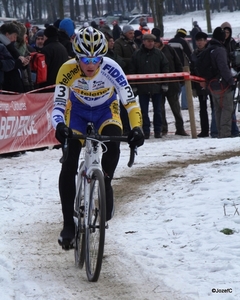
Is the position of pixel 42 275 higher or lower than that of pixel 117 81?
lower

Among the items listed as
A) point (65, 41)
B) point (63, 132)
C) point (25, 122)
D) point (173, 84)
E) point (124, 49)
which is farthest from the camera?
point (124, 49)

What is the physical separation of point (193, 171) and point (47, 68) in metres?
4.47

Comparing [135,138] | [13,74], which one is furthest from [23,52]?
[135,138]

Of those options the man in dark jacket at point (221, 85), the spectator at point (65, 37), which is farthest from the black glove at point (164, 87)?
the spectator at point (65, 37)

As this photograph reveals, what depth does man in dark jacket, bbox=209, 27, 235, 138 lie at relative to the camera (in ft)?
41.8

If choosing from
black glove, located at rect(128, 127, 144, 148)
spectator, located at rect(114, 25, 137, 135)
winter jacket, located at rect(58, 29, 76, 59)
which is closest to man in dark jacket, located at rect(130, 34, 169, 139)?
spectator, located at rect(114, 25, 137, 135)

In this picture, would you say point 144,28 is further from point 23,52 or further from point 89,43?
point 89,43

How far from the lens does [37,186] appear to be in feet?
31.0

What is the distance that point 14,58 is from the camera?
37.4ft

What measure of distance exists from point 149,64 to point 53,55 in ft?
6.89

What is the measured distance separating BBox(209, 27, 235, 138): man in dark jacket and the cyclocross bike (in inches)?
292

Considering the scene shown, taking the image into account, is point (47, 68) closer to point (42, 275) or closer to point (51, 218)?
point (51, 218)

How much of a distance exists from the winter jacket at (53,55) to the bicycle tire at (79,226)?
704cm

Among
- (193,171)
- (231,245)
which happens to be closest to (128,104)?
(231,245)
